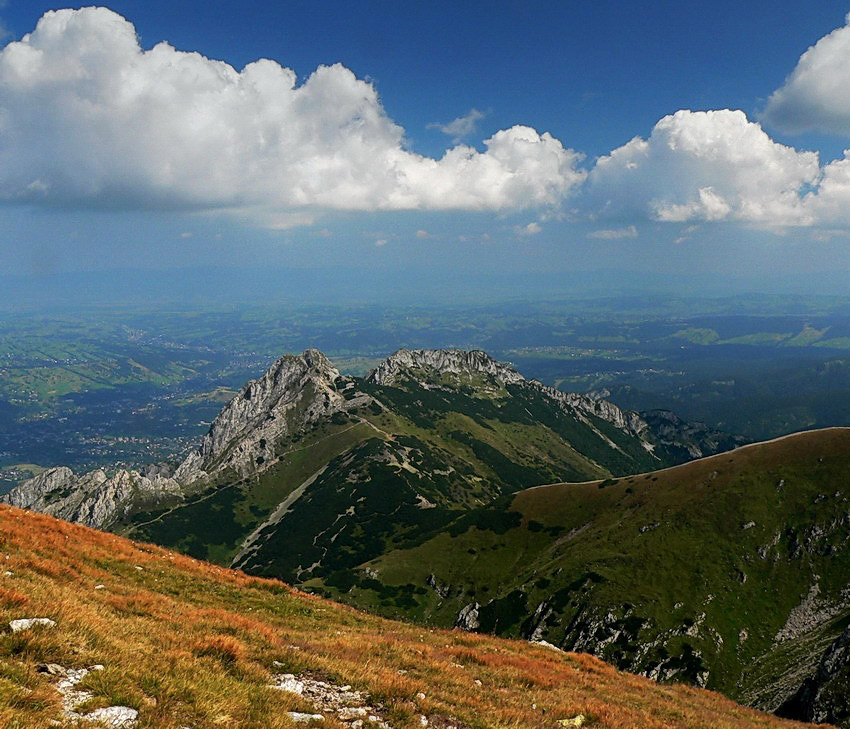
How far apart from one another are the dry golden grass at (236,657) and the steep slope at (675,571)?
52.9 metres

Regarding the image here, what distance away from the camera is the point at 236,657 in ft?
44.3

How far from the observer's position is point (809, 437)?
141750 millimetres

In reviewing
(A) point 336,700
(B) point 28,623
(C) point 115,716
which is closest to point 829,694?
(A) point 336,700

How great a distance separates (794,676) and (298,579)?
173037mm

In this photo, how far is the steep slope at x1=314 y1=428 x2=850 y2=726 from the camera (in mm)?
96375

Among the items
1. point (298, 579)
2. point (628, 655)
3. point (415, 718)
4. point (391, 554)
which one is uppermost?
point (415, 718)

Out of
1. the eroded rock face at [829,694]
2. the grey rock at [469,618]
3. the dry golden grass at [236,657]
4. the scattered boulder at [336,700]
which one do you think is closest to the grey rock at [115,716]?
the dry golden grass at [236,657]

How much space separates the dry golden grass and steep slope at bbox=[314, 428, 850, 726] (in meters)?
52.9

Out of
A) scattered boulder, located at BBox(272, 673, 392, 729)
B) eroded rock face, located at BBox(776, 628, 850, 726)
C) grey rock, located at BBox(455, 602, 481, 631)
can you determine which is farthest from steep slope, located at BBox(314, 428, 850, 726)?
scattered boulder, located at BBox(272, 673, 392, 729)

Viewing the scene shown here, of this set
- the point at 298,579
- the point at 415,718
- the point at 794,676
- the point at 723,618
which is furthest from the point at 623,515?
the point at 415,718

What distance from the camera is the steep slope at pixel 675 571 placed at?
96375 millimetres

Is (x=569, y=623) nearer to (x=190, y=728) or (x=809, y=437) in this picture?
(x=809, y=437)

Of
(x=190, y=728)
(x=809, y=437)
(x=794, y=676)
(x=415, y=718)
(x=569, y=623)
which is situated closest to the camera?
(x=190, y=728)

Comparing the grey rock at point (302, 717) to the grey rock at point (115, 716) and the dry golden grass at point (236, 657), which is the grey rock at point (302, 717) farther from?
the grey rock at point (115, 716)
